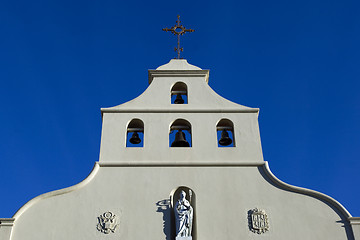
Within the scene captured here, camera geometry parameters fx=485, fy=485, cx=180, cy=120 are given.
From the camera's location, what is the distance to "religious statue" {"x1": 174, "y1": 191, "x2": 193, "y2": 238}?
42.3 feet

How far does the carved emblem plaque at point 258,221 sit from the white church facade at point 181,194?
27 millimetres

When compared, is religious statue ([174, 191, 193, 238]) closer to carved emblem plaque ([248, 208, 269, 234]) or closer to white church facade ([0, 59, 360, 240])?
white church facade ([0, 59, 360, 240])

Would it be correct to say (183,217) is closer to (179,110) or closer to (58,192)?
(58,192)

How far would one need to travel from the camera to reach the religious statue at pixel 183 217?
1290 centimetres

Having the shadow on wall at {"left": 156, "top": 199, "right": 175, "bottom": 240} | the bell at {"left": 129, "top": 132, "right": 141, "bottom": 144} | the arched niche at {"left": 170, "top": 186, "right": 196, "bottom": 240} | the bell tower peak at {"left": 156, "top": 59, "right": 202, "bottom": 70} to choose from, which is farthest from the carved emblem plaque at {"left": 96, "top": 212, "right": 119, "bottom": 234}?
the bell tower peak at {"left": 156, "top": 59, "right": 202, "bottom": 70}

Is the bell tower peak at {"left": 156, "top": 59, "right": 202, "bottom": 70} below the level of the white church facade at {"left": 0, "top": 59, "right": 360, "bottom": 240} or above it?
above

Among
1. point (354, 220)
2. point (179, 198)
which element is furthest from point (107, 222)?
point (354, 220)

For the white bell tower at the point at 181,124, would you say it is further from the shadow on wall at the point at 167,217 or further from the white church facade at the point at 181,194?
the shadow on wall at the point at 167,217

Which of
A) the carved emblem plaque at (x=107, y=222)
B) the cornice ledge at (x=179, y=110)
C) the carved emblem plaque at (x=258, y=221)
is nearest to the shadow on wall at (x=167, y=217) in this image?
the carved emblem plaque at (x=107, y=222)

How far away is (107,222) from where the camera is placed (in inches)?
516

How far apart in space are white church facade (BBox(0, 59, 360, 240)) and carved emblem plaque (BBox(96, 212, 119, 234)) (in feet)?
0.09

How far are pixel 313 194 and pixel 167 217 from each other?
424cm

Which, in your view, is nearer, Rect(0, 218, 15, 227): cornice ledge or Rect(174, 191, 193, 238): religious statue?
Rect(174, 191, 193, 238): religious statue

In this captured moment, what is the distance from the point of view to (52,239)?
12.9 m
